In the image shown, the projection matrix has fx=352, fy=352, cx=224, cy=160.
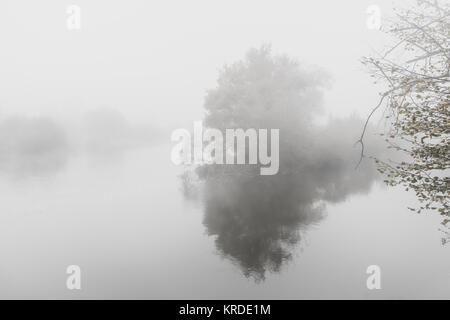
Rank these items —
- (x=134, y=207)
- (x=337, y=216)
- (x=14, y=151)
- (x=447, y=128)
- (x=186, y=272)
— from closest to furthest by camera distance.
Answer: (x=447, y=128), (x=186, y=272), (x=337, y=216), (x=134, y=207), (x=14, y=151)

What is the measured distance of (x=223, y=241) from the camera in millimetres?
20719

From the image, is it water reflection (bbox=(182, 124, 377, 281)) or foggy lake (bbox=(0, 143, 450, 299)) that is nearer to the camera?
foggy lake (bbox=(0, 143, 450, 299))

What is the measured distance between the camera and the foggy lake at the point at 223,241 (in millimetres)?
15758

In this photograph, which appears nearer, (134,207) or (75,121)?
(134,207)

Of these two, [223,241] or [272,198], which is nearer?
[223,241]

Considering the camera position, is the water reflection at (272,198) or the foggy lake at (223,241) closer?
the foggy lake at (223,241)

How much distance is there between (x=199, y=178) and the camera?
38.1m

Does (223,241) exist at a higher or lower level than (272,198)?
lower

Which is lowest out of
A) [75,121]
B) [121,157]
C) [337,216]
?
[337,216]

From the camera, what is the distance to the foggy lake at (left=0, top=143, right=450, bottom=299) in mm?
15758

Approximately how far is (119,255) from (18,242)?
749cm
